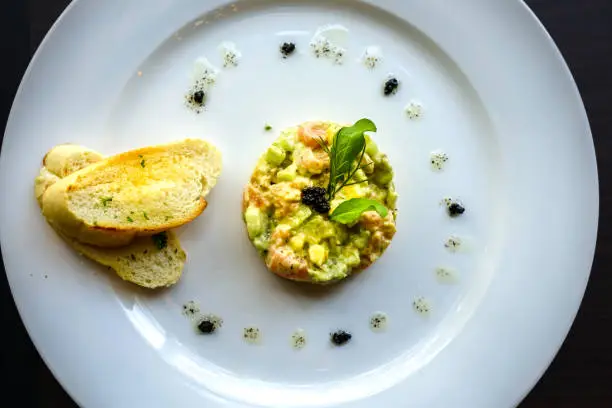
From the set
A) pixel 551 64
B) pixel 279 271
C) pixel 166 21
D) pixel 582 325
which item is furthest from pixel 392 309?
pixel 166 21

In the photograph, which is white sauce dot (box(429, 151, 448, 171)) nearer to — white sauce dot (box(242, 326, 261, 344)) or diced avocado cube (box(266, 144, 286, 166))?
diced avocado cube (box(266, 144, 286, 166))

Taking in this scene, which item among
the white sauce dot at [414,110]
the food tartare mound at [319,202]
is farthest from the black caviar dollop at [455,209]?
the white sauce dot at [414,110]

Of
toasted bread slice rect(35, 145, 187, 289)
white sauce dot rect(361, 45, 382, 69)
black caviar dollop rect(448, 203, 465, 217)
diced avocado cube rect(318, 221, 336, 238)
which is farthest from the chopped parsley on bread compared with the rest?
black caviar dollop rect(448, 203, 465, 217)

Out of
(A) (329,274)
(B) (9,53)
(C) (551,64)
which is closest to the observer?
(A) (329,274)

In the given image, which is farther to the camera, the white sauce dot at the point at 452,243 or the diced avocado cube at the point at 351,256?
the white sauce dot at the point at 452,243

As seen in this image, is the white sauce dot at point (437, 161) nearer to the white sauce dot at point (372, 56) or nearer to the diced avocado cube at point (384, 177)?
the diced avocado cube at point (384, 177)

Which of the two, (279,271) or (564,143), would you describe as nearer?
(279,271)

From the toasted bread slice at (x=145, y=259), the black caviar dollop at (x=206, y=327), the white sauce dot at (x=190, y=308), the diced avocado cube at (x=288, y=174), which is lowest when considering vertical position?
the black caviar dollop at (x=206, y=327)

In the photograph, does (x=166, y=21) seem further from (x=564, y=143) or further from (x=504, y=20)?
(x=564, y=143)
